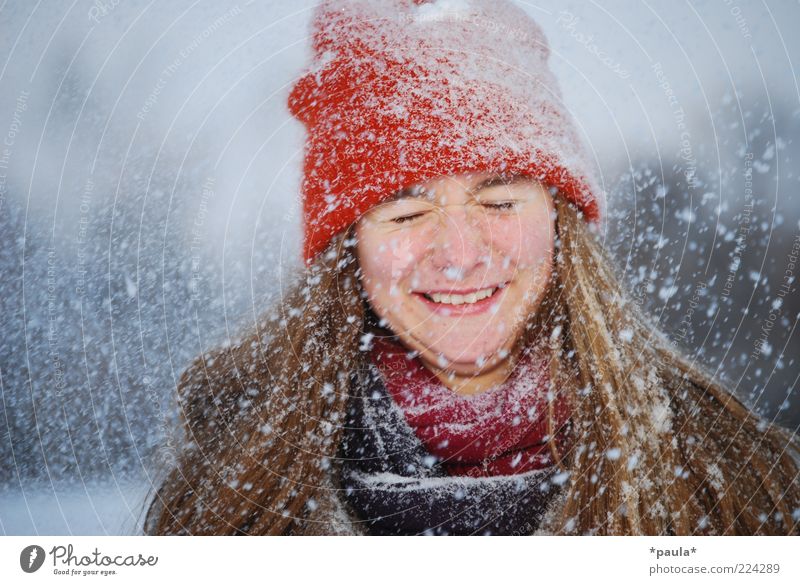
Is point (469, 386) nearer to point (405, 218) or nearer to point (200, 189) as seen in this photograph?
point (405, 218)

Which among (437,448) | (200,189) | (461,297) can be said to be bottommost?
(437,448)

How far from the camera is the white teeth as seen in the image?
2.02 feet

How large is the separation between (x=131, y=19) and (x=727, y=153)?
0.59 metres

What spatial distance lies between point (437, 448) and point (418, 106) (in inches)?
12.5

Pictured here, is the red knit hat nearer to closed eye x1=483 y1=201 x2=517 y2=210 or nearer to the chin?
closed eye x1=483 y1=201 x2=517 y2=210

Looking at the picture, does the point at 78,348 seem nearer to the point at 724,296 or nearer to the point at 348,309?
the point at 348,309

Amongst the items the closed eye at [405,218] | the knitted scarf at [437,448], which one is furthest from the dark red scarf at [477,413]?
the closed eye at [405,218]

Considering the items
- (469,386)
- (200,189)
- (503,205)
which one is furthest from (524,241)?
(200,189)

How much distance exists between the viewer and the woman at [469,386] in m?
0.60

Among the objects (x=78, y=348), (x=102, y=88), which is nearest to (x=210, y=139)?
(x=102, y=88)

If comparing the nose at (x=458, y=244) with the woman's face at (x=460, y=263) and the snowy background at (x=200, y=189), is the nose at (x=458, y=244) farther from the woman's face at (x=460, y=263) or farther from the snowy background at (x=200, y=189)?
the snowy background at (x=200, y=189)

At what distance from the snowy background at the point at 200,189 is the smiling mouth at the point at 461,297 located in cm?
13

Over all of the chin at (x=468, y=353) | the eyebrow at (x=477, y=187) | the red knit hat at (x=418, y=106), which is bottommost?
the chin at (x=468, y=353)

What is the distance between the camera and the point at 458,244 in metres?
0.59
